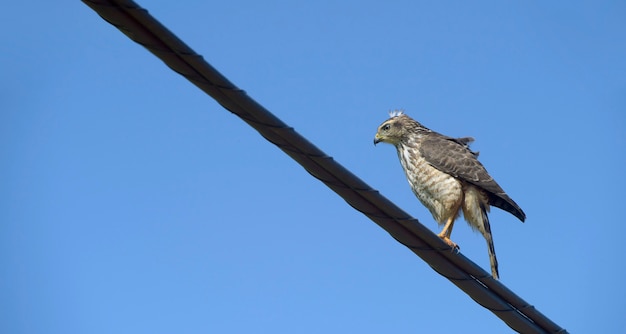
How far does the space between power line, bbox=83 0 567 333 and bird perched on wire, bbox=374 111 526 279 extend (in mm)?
3526

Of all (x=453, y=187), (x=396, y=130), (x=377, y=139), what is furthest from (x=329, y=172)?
(x=377, y=139)

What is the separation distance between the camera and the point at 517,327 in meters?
5.26

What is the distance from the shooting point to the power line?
3961 millimetres

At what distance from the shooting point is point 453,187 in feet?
29.7

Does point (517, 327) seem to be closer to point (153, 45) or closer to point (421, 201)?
point (153, 45)

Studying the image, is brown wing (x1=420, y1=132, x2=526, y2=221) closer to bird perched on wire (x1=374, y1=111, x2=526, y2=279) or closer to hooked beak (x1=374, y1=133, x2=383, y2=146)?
bird perched on wire (x1=374, y1=111, x2=526, y2=279)

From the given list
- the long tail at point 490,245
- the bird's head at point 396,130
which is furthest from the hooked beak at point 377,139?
the long tail at point 490,245

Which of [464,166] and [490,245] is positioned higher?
[464,166]

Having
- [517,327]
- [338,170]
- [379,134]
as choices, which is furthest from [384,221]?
[379,134]

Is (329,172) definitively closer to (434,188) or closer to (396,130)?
(434,188)

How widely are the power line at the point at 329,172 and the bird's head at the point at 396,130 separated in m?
4.71

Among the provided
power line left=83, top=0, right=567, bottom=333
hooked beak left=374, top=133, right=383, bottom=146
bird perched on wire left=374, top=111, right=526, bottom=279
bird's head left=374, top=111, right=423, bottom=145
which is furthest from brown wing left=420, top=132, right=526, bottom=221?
power line left=83, top=0, right=567, bottom=333

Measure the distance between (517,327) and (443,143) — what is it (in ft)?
14.4

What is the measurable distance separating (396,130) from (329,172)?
18.0 ft
